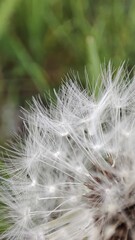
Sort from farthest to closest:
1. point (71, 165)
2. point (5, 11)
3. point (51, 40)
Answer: point (51, 40)
point (5, 11)
point (71, 165)

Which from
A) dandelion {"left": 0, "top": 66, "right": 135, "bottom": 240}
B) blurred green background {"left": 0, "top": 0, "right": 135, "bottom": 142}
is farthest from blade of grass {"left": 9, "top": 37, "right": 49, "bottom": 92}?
dandelion {"left": 0, "top": 66, "right": 135, "bottom": 240}

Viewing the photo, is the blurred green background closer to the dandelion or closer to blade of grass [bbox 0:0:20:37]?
blade of grass [bbox 0:0:20:37]

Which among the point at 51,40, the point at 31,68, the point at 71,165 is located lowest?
the point at 71,165

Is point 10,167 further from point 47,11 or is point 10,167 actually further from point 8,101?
point 47,11

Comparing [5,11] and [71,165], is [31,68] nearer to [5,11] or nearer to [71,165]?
[5,11]

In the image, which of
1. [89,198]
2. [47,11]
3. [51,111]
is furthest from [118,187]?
[47,11]

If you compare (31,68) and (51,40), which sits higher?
(51,40)

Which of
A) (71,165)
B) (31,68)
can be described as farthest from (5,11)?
(71,165)
